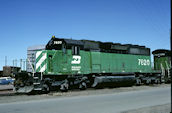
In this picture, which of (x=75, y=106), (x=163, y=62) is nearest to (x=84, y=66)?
(x=75, y=106)

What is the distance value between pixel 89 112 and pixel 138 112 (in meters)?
1.74

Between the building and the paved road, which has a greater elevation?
the building

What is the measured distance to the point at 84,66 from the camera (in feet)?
59.0

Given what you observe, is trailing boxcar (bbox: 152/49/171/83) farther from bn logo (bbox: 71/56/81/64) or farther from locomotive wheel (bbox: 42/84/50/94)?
locomotive wheel (bbox: 42/84/50/94)

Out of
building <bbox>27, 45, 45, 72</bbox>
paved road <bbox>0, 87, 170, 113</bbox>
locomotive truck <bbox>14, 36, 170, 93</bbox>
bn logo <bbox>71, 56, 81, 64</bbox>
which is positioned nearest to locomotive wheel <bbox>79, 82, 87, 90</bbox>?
locomotive truck <bbox>14, 36, 170, 93</bbox>

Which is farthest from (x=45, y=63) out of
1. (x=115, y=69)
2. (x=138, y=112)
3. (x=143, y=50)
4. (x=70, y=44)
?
(x=143, y=50)

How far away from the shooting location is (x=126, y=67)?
21.9 m

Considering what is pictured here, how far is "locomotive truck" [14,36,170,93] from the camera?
15.4m

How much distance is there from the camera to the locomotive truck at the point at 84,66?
15.4 meters

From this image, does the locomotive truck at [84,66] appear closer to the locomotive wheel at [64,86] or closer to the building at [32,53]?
the locomotive wheel at [64,86]

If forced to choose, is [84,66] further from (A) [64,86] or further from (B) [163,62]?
(B) [163,62]

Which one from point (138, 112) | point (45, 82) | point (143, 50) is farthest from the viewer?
point (143, 50)

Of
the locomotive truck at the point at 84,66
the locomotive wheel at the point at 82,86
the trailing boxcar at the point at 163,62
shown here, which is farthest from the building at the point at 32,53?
the trailing boxcar at the point at 163,62

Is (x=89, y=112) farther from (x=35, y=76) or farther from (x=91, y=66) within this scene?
(x=91, y=66)
